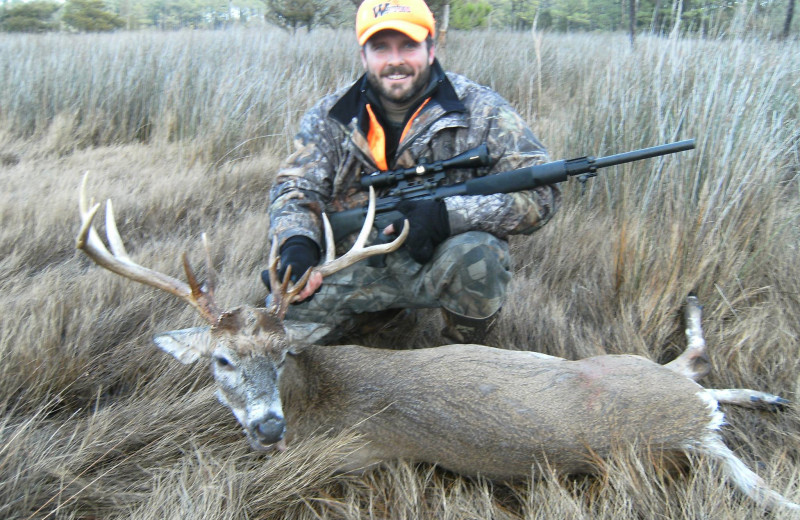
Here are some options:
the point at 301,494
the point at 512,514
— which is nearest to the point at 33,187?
the point at 301,494

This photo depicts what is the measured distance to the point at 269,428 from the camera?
222 cm

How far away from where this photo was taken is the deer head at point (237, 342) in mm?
2258

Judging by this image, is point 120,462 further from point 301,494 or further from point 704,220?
point 704,220

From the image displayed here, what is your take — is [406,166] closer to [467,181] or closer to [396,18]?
[467,181]

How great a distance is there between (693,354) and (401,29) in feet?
7.26

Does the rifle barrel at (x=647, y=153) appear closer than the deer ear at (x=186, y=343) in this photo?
No

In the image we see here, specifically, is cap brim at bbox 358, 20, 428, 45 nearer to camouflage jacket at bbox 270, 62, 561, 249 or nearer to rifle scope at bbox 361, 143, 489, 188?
camouflage jacket at bbox 270, 62, 561, 249

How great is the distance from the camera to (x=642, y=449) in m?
2.28

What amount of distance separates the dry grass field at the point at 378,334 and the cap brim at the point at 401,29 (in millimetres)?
1545

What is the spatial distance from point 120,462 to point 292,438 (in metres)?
0.67

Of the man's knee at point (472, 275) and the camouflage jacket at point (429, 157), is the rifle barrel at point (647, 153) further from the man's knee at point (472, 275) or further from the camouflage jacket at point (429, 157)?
the man's knee at point (472, 275)

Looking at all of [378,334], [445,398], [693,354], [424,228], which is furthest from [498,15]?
[445,398]

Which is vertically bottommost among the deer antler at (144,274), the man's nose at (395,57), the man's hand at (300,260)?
the man's hand at (300,260)

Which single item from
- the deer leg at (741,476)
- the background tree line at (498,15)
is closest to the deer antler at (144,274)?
the deer leg at (741,476)
